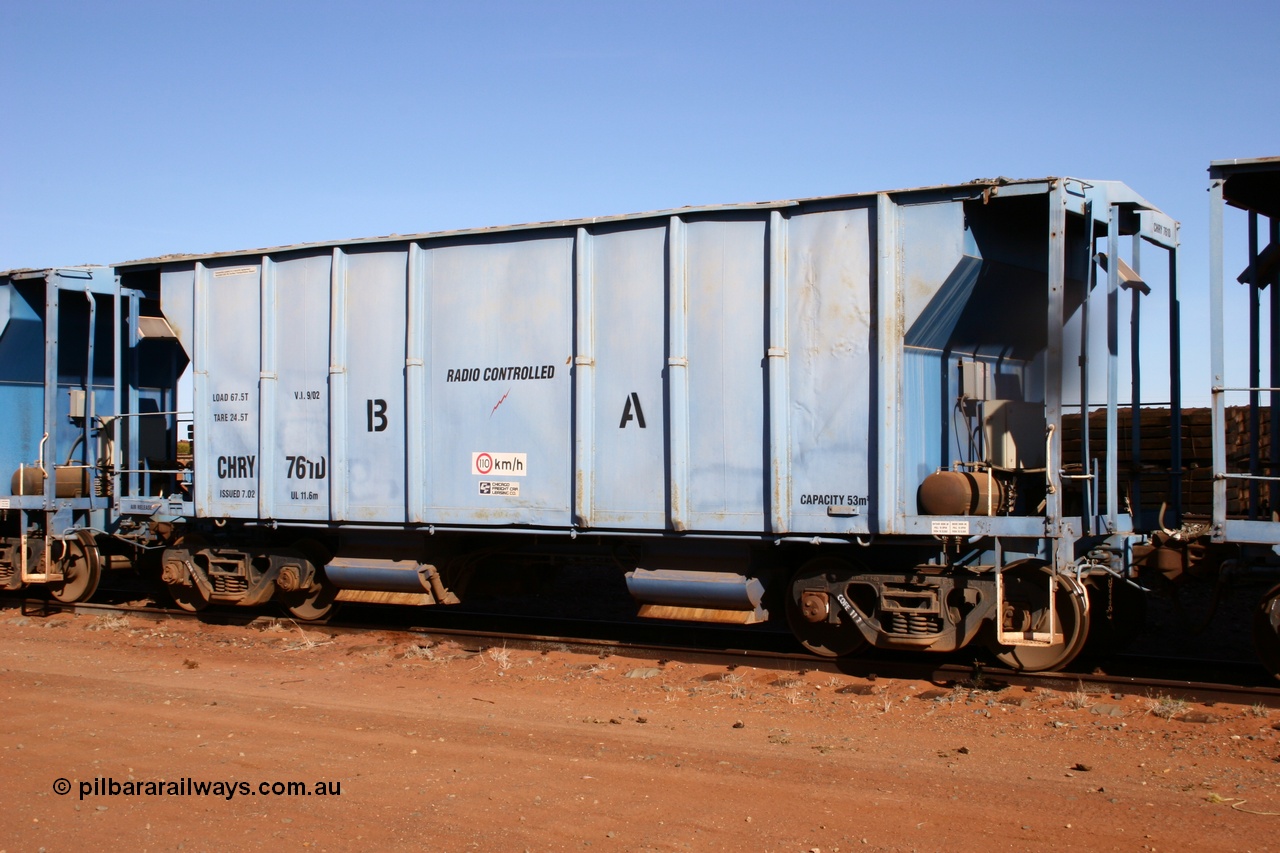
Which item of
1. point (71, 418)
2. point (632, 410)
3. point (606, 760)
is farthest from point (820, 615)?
point (71, 418)

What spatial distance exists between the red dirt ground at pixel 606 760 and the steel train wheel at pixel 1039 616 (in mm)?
488

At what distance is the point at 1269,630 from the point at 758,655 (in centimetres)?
387

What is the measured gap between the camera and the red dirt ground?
520 cm

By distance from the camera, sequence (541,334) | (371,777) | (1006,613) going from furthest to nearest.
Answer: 1. (541,334)
2. (1006,613)
3. (371,777)

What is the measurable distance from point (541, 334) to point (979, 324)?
3.80 meters

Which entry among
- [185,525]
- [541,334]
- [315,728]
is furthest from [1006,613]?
[185,525]

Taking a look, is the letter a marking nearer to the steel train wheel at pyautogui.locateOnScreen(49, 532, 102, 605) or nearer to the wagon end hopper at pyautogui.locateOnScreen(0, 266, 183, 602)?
the wagon end hopper at pyautogui.locateOnScreen(0, 266, 183, 602)

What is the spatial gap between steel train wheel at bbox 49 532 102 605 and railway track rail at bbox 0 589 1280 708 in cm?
18

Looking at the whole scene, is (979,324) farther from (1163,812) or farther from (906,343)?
(1163,812)

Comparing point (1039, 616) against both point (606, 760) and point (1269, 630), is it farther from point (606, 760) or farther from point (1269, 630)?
point (606, 760)

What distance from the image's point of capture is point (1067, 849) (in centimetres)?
499

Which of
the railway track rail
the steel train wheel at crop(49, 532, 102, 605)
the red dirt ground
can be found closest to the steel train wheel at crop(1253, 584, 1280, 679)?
the railway track rail

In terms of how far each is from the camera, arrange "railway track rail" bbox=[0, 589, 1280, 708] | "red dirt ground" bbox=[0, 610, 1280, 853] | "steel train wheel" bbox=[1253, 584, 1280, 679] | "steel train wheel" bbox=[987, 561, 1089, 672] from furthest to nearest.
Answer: "steel train wheel" bbox=[987, 561, 1089, 672] → "railway track rail" bbox=[0, 589, 1280, 708] → "steel train wheel" bbox=[1253, 584, 1280, 679] → "red dirt ground" bbox=[0, 610, 1280, 853]

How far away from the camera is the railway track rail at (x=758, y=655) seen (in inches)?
320
